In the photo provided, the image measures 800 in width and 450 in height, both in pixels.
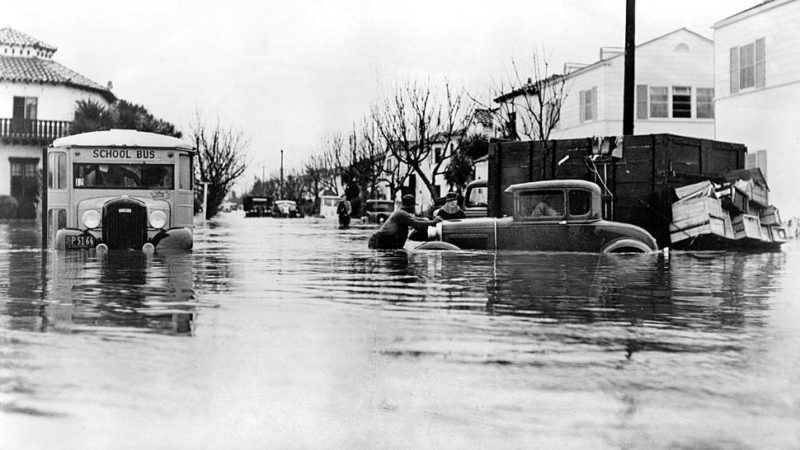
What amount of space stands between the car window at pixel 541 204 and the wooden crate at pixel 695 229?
3602mm

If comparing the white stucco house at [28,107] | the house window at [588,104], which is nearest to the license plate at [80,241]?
the white stucco house at [28,107]

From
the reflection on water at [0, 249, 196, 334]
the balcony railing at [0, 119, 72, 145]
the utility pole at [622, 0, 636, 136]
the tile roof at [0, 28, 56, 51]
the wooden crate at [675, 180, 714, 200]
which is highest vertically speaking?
the tile roof at [0, 28, 56, 51]

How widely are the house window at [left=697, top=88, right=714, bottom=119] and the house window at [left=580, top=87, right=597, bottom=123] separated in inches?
173

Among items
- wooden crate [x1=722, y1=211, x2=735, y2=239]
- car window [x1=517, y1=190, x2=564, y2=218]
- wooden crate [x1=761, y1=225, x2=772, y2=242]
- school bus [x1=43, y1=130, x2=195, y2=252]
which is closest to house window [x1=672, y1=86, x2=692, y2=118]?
wooden crate [x1=761, y1=225, x2=772, y2=242]

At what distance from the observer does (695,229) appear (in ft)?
55.5

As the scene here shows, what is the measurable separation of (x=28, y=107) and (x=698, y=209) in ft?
68.3

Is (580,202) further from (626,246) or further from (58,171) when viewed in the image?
(58,171)

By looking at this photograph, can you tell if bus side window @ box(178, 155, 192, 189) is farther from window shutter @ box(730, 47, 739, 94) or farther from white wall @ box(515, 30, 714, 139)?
white wall @ box(515, 30, 714, 139)

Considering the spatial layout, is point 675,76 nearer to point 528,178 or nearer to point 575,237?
point 528,178

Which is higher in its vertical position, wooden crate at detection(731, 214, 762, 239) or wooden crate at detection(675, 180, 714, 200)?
wooden crate at detection(675, 180, 714, 200)

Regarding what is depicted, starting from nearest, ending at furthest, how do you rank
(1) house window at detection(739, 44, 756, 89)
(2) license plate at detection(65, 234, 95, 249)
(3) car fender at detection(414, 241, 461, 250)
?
(3) car fender at detection(414, 241, 461, 250) → (2) license plate at detection(65, 234, 95, 249) → (1) house window at detection(739, 44, 756, 89)

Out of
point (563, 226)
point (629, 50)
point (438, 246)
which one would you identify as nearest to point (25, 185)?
point (438, 246)

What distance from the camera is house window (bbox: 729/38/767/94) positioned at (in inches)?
1037

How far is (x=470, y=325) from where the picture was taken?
6.86m
